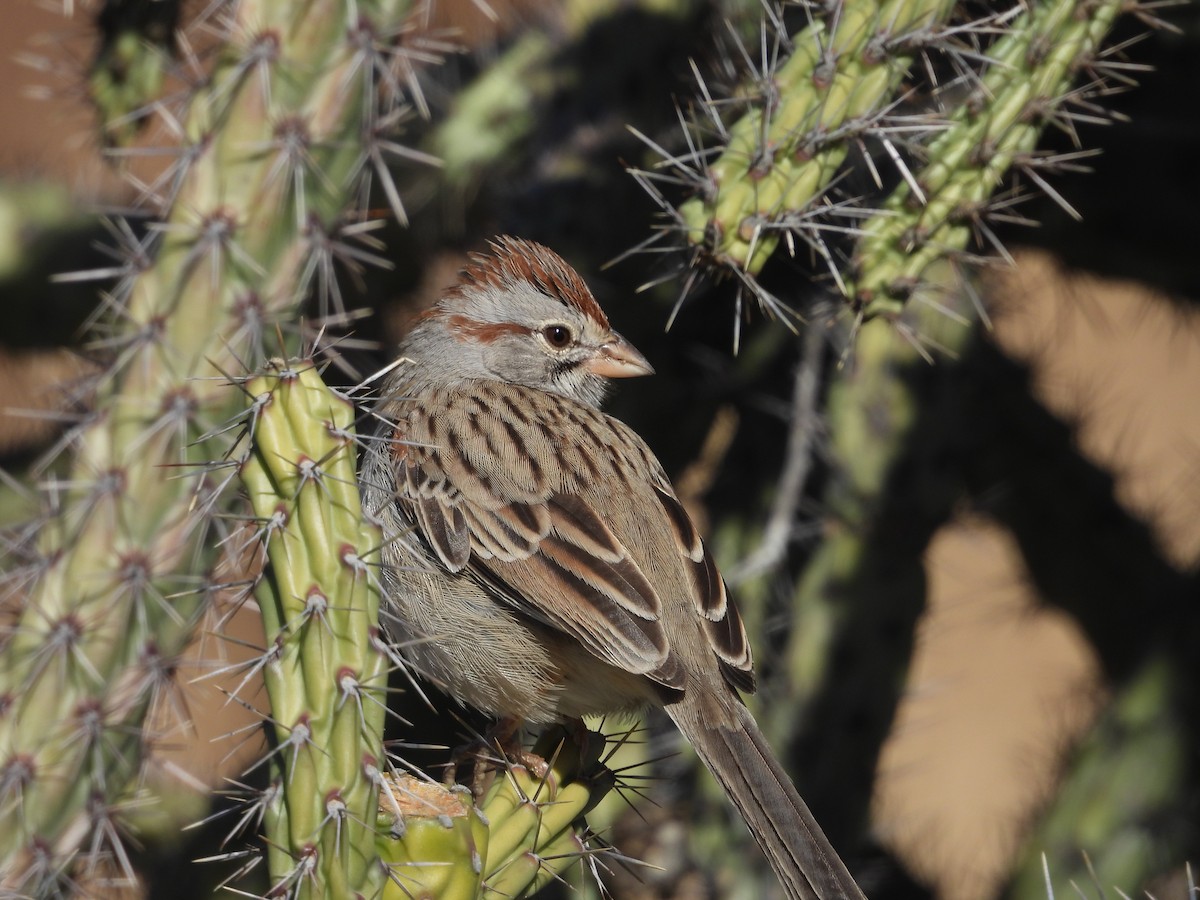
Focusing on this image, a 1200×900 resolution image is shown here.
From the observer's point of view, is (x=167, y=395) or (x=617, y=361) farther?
(x=617, y=361)

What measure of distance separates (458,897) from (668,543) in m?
1.01

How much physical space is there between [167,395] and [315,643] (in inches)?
46.8

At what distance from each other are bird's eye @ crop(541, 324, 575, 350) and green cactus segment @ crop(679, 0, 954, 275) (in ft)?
2.49

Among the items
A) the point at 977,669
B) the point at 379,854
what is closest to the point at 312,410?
the point at 379,854

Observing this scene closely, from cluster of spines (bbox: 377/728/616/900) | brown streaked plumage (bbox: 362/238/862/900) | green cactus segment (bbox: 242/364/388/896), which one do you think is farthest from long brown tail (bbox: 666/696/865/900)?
green cactus segment (bbox: 242/364/388/896)

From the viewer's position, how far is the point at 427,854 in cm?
226

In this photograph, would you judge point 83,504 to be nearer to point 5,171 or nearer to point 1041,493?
point 5,171

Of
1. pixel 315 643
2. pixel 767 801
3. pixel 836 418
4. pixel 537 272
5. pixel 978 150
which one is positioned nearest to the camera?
pixel 315 643

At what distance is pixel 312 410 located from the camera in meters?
2.27

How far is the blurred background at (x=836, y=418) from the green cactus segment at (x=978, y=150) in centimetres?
55

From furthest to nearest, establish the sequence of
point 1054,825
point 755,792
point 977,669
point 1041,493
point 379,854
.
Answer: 1. point 977,669
2. point 1041,493
3. point 1054,825
4. point 755,792
5. point 379,854

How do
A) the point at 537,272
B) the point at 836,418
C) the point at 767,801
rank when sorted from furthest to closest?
the point at 836,418
the point at 537,272
the point at 767,801

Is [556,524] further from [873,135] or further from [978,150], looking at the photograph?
[978,150]

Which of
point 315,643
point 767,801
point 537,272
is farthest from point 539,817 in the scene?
point 537,272
